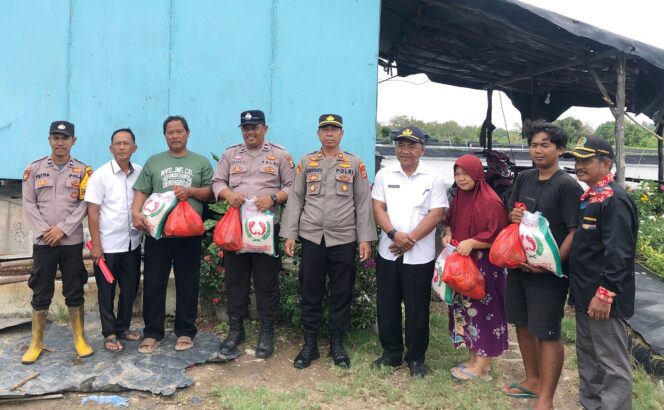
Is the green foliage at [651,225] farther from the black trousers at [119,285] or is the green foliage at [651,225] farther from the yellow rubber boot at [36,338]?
the yellow rubber boot at [36,338]

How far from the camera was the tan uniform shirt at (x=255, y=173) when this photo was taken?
12.3 feet

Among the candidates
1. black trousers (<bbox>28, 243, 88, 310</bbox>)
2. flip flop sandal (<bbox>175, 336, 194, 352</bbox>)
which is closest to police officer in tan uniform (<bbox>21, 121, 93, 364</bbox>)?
black trousers (<bbox>28, 243, 88, 310</bbox>)

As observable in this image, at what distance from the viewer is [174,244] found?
3.78 metres

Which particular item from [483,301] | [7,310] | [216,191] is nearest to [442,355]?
[483,301]

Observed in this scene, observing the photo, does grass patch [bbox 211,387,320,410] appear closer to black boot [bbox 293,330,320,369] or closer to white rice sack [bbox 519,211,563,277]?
black boot [bbox 293,330,320,369]

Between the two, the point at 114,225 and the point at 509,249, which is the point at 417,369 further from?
the point at 114,225

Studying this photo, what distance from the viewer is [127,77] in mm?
5215

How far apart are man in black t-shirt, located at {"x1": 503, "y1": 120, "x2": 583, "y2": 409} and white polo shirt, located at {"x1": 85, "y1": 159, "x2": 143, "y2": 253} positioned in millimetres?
2743

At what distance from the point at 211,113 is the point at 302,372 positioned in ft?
9.64

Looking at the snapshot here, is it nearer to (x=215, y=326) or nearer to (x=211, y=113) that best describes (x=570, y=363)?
(x=215, y=326)

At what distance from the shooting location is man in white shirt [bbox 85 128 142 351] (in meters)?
3.65

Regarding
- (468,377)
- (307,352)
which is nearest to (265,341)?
(307,352)

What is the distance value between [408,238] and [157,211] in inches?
70.4

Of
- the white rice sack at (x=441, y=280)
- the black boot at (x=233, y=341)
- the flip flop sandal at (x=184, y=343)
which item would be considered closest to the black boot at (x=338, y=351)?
the black boot at (x=233, y=341)
